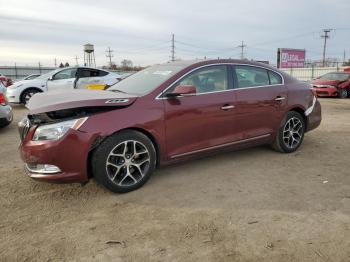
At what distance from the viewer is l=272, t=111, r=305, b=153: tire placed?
18.2ft

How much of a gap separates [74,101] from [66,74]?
9.45 m

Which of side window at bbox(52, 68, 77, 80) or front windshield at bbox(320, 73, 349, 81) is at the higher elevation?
side window at bbox(52, 68, 77, 80)

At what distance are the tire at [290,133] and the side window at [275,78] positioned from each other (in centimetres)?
54

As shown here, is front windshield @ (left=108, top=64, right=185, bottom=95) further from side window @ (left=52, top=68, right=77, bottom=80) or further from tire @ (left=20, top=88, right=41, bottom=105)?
tire @ (left=20, top=88, right=41, bottom=105)

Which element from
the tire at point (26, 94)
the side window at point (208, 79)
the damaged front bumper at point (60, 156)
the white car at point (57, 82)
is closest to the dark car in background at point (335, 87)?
the white car at point (57, 82)

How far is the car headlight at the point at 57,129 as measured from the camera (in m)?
3.63

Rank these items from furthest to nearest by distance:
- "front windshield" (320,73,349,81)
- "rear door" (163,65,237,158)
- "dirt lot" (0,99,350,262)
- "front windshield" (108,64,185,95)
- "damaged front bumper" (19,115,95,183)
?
1. "front windshield" (320,73,349,81)
2. "front windshield" (108,64,185,95)
3. "rear door" (163,65,237,158)
4. "damaged front bumper" (19,115,95,183)
5. "dirt lot" (0,99,350,262)

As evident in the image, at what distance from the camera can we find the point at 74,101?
3.76 metres

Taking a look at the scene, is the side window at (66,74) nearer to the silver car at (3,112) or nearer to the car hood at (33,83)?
the car hood at (33,83)

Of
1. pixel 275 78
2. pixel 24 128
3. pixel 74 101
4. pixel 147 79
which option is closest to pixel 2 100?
pixel 24 128

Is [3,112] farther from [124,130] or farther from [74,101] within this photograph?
[124,130]

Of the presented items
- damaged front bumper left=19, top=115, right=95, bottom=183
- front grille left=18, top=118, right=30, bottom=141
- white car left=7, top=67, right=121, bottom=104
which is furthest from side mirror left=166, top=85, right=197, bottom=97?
white car left=7, top=67, right=121, bottom=104

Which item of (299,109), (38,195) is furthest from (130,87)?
(299,109)

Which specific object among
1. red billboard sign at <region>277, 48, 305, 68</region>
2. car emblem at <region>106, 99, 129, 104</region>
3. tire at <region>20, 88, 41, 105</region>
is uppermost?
red billboard sign at <region>277, 48, 305, 68</region>
